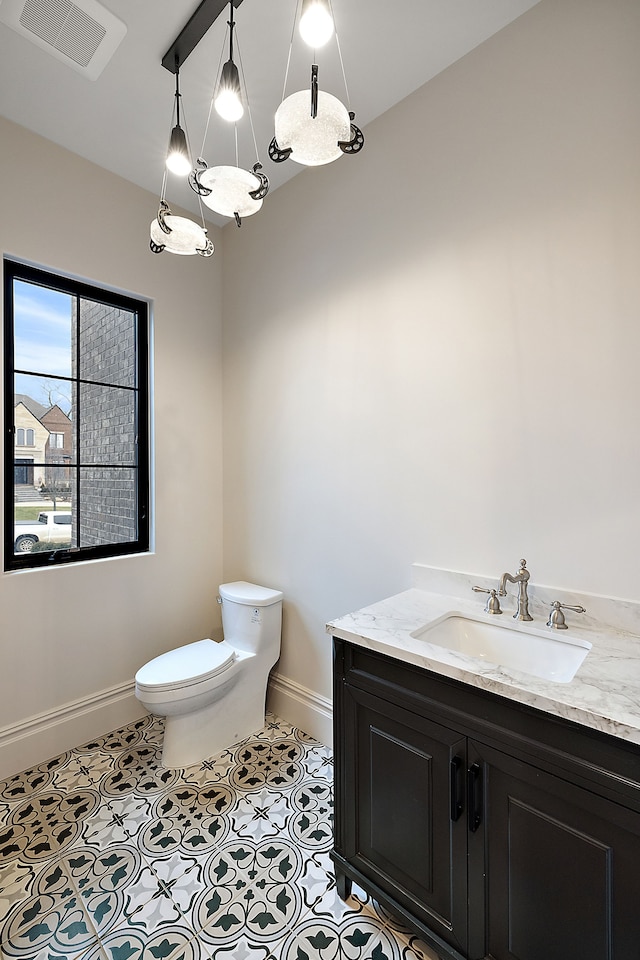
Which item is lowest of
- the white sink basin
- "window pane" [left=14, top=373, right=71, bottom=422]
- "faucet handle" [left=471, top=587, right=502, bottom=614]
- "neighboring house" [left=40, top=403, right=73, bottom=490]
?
the white sink basin

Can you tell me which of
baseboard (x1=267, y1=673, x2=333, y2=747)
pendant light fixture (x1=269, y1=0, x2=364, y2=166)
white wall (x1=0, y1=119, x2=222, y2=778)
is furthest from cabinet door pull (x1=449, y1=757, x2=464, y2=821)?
white wall (x1=0, y1=119, x2=222, y2=778)

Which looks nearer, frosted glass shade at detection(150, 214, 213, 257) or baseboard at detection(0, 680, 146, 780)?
frosted glass shade at detection(150, 214, 213, 257)

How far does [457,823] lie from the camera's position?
110 centimetres

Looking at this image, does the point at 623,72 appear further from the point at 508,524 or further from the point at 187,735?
the point at 187,735

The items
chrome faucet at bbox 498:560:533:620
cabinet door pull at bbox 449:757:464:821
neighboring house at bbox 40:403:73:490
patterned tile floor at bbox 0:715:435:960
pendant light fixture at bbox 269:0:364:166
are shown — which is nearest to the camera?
pendant light fixture at bbox 269:0:364:166

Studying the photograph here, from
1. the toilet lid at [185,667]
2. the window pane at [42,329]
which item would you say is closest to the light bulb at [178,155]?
the window pane at [42,329]

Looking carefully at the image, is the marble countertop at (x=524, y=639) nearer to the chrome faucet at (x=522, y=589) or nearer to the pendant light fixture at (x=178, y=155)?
the chrome faucet at (x=522, y=589)

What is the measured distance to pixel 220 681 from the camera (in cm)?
199

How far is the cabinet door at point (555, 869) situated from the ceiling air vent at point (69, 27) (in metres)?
2.52

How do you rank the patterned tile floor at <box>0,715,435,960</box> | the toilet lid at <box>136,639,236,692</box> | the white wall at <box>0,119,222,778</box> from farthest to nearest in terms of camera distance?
the white wall at <box>0,119,222,778</box>, the toilet lid at <box>136,639,236,692</box>, the patterned tile floor at <box>0,715,435,960</box>

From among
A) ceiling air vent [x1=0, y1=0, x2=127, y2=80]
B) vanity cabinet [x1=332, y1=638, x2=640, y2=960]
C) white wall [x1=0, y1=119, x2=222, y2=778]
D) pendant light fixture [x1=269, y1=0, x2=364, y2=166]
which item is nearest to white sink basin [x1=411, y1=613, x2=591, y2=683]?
vanity cabinet [x1=332, y1=638, x2=640, y2=960]

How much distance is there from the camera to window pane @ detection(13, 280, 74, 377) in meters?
2.04

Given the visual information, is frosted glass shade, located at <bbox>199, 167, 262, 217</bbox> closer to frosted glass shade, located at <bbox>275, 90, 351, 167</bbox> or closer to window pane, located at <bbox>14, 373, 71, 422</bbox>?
frosted glass shade, located at <bbox>275, 90, 351, 167</bbox>

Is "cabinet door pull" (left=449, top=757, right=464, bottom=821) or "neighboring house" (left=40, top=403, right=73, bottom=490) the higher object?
"neighboring house" (left=40, top=403, right=73, bottom=490)
